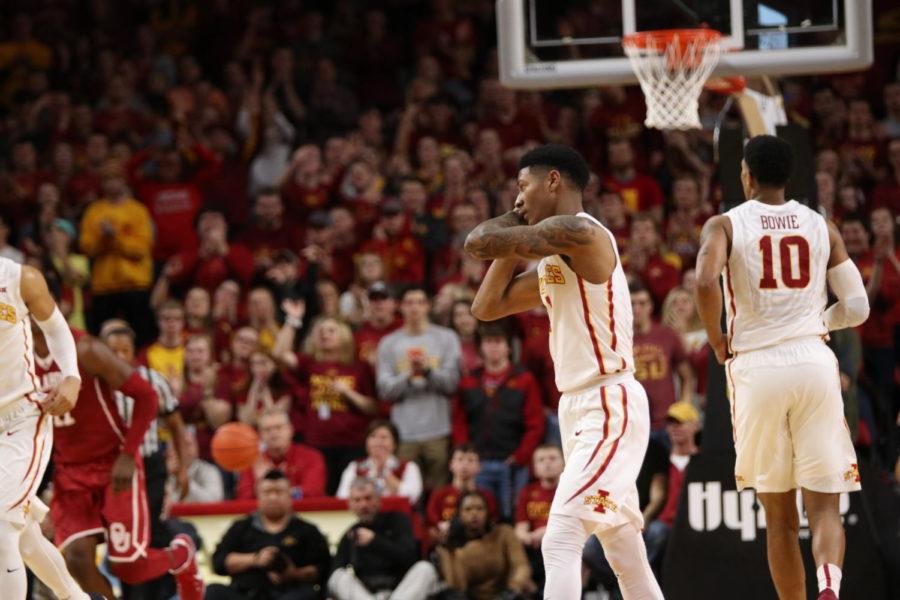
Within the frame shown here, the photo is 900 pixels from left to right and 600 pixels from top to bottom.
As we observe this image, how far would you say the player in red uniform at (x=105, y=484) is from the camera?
919 centimetres

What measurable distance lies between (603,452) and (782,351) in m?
1.31

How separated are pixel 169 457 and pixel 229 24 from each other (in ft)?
26.7

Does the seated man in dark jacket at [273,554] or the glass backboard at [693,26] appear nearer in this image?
the glass backboard at [693,26]

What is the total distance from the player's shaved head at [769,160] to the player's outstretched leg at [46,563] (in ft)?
13.0

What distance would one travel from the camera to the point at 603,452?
265 inches

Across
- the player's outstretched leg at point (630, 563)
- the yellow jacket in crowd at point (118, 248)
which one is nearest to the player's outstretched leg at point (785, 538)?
the player's outstretched leg at point (630, 563)

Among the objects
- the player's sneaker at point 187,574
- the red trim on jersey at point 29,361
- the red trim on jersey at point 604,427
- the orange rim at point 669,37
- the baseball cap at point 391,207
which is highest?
the orange rim at point 669,37

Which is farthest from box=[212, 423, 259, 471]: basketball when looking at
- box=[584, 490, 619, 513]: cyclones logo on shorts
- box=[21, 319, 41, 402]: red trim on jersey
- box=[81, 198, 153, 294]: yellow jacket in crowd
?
box=[584, 490, 619, 513]: cyclones logo on shorts

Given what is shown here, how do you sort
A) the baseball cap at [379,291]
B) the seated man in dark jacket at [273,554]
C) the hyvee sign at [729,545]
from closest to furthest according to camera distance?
the hyvee sign at [729,545] → the seated man in dark jacket at [273,554] → the baseball cap at [379,291]

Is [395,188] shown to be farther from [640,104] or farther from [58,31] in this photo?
[58,31]

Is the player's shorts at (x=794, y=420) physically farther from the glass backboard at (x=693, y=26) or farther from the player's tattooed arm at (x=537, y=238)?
the glass backboard at (x=693, y=26)

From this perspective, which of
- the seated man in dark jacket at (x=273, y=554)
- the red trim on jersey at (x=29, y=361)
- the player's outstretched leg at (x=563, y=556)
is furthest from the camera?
the seated man in dark jacket at (x=273, y=554)

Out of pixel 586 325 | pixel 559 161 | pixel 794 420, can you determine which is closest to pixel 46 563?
pixel 586 325

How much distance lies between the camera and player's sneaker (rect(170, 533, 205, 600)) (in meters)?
9.62
